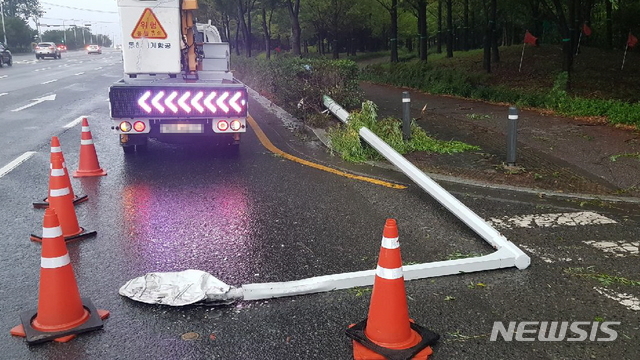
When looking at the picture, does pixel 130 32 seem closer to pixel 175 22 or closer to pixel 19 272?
pixel 175 22

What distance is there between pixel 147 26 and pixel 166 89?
1.47 metres

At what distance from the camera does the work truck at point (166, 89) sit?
8.35 meters

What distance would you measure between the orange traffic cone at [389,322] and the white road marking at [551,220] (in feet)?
8.82

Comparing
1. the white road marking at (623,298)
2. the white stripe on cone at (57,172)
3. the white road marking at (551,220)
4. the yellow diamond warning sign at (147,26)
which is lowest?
the white road marking at (623,298)

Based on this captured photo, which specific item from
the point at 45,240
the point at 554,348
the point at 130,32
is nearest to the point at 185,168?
the point at 130,32

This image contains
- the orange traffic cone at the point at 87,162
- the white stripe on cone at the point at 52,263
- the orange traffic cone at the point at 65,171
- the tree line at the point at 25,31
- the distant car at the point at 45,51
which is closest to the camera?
the white stripe on cone at the point at 52,263

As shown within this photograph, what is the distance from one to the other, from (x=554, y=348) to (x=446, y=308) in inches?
30.0

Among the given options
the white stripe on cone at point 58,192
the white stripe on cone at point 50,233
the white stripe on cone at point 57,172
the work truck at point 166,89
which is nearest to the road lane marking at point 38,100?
the work truck at point 166,89

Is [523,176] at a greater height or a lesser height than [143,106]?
lesser

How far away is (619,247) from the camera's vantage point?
5.05 m

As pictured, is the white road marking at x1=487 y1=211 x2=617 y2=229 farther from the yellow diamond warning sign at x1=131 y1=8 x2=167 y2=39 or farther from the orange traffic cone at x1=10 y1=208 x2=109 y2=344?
the yellow diamond warning sign at x1=131 y1=8 x2=167 y2=39

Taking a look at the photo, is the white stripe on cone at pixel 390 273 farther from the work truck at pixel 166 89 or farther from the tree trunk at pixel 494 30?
the tree trunk at pixel 494 30

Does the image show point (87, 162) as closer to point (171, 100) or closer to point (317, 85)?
point (171, 100)

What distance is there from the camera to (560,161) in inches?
335
